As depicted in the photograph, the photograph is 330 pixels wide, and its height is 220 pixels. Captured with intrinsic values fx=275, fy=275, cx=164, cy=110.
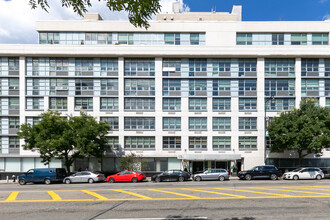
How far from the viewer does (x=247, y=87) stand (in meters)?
39.0

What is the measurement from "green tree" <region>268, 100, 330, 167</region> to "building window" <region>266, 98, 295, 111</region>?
166 inches

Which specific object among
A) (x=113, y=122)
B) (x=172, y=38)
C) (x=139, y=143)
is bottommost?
(x=139, y=143)

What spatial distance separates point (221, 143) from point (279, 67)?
1365 centimetres

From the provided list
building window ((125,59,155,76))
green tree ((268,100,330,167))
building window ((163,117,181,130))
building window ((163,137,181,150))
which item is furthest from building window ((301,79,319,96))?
building window ((125,59,155,76))

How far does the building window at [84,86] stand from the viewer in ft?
127

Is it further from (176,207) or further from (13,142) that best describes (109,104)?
(176,207)

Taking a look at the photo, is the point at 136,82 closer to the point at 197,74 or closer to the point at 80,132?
the point at 197,74

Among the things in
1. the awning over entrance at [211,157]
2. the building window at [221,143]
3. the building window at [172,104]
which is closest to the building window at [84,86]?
the building window at [172,104]

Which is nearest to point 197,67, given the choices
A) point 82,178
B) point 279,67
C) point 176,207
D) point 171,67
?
point 171,67

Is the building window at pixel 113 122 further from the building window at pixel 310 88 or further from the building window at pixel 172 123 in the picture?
the building window at pixel 310 88

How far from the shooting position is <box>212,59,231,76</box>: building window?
39.2m

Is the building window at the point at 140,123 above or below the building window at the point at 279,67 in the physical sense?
below

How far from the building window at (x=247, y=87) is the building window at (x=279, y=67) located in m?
2.45

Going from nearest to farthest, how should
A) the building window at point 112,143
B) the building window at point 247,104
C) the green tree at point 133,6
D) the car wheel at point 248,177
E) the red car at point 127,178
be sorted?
the green tree at point 133,6 → the car wheel at point 248,177 → the red car at point 127,178 → the building window at point 112,143 → the building window at point 247,104
